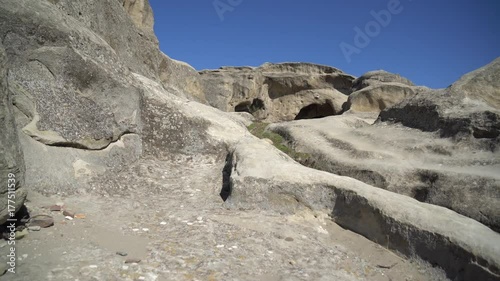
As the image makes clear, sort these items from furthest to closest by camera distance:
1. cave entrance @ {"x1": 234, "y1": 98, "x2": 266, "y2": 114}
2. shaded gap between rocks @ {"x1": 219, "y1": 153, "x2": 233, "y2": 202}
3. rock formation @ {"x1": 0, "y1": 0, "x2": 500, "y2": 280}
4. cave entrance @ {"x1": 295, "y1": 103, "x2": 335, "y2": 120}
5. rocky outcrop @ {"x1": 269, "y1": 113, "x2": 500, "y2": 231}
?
cave entrance @ {"x1": 295, "y1": 103, "x2": 335, "y2": 120}
cave entrance @ {"x1": 234, "y1": 98, "x2": 266, "y2": 114}
rocky outcrop @ {"x1": 269, "y1": 113, "x2": 500, "y2": 231}
shaded gap between rocks @ {"x1": 219, "y1": 153, "x2": 233, "y2": 202}
rock formation @ {"x1": 0, "y1": 0, "x2": 500, "y2": 280}

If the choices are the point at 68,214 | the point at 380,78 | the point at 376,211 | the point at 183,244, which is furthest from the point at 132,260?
the point at 380,78

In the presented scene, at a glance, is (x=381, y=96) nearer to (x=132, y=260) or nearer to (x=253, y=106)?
(x=253, y=106)

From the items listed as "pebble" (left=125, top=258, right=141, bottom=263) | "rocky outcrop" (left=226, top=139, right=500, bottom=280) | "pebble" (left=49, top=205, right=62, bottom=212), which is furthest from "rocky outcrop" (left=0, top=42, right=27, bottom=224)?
"rocky outcrop" (left=226, top=139, right=500, bottom=280)

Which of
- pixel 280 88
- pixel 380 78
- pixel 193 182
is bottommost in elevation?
pixel 193 182

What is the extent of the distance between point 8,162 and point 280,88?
65.2ft

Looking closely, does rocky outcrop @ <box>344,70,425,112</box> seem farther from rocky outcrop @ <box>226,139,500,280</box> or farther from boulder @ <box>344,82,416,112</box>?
rocky outcrop @ <box>226,139,500,280</box>

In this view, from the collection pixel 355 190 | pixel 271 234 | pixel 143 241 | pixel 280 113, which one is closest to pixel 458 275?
pixel 355 190

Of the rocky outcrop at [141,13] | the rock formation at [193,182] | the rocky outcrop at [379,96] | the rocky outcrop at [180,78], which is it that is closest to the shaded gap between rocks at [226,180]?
the rock formation at [193,182]

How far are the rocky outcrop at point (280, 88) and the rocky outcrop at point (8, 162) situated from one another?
58.3 ft

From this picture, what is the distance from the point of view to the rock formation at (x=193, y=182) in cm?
277

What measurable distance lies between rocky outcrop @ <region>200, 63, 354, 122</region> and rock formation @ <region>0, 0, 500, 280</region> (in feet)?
45.4

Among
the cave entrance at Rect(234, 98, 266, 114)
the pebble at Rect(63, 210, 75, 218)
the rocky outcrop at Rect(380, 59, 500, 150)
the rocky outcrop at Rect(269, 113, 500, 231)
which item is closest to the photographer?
the pebble at Rect(63, 210, 75, 218)

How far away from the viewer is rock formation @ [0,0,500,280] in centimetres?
277

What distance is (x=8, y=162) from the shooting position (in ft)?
8.47
